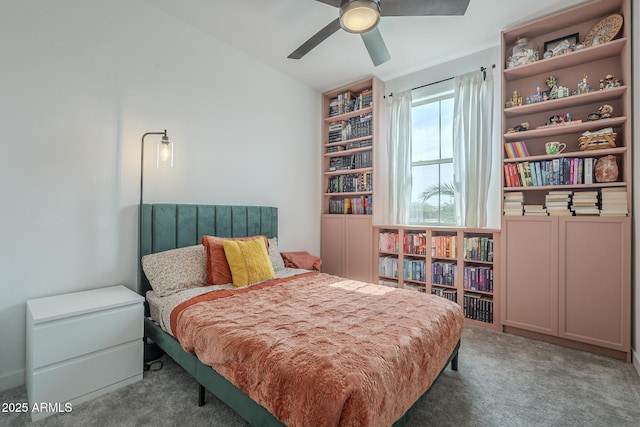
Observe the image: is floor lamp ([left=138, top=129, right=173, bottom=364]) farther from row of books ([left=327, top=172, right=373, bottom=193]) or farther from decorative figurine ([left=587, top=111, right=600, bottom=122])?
decorative figurine ([left=587, top=111, right=600, bottom=122])

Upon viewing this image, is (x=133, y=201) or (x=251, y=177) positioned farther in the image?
(x=251, y=177)

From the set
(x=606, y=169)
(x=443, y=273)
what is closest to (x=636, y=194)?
(x=606, y=169)

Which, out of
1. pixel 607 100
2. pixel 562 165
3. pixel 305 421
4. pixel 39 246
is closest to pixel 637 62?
pixel 607 100

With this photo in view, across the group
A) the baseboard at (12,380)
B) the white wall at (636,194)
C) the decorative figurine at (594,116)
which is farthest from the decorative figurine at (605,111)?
the baseboard at (12,380)

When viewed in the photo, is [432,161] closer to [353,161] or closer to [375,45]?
[353,161]

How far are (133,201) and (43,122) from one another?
2.55ft

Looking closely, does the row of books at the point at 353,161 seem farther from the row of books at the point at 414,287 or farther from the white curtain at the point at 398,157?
the row of books at the point at 414,287

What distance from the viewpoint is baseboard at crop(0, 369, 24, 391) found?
74.6 inches

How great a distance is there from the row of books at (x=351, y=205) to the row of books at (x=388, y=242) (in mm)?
367

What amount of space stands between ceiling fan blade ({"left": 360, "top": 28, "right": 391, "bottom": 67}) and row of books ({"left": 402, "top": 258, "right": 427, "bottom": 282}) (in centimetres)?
222

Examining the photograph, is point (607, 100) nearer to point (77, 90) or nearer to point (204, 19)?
point (204, 19)

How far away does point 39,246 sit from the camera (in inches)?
79.4

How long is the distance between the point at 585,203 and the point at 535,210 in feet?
1.15

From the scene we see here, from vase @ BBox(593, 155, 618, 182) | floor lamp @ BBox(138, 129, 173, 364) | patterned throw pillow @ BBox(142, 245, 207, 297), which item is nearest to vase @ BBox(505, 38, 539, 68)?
vase @ BBox(593, 155, 618, 182)
